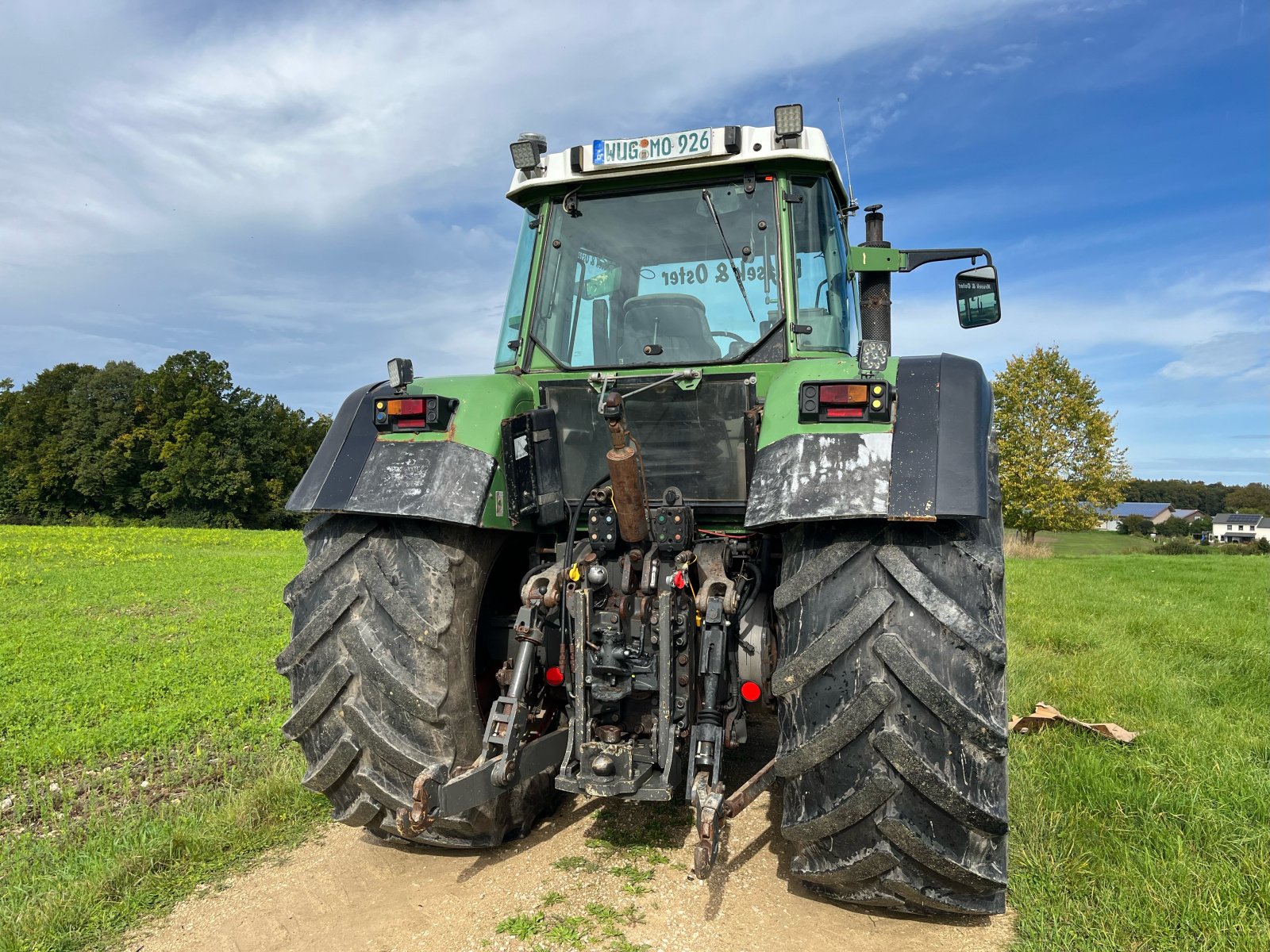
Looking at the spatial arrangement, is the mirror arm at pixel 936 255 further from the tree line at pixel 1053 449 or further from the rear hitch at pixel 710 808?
the tree line at pixel 1053 449

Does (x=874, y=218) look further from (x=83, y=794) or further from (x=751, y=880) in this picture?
(x=83, y=794)

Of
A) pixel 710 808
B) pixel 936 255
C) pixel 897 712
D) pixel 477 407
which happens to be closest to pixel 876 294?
pixel 936 255

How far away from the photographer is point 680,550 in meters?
3.06

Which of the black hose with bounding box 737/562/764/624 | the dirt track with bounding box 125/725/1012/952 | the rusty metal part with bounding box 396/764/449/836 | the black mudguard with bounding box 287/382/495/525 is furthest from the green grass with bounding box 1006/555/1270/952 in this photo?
the black mudguard with bounding box 287/382/495/525

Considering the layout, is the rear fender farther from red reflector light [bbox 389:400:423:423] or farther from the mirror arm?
the mirror arm

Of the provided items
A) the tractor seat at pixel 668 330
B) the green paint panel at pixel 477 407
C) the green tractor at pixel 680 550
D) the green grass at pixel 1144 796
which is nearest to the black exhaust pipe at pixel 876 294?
the green tractor at pixel 680 550

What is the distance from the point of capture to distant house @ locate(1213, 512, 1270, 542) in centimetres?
6322

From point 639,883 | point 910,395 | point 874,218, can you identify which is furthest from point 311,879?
point 874,218

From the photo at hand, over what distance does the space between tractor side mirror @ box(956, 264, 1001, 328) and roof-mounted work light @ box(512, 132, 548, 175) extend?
2.06 m

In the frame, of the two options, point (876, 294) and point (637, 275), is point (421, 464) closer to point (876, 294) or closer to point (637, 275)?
point (637, 275)

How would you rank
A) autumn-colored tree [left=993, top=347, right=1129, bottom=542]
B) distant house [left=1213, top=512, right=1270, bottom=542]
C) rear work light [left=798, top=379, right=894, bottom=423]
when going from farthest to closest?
distant house [left=1213, top=512, right=1270, bottom=542] → autumn-colored tree [left=993, top=347, right=1129, bottom=542] → rear work light [left=798, top=379, right=894, bottom=423]

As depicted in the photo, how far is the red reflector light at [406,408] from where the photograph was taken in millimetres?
3201

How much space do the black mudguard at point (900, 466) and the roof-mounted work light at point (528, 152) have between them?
1.91m

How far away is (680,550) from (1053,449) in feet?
111
